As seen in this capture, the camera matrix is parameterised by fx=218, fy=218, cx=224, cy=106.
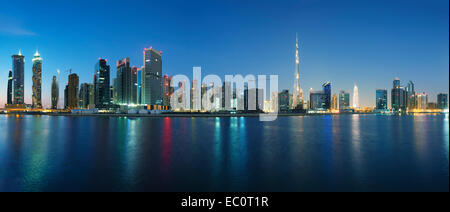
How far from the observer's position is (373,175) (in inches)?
632

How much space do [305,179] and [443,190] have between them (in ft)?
26.1

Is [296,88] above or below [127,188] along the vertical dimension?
above
